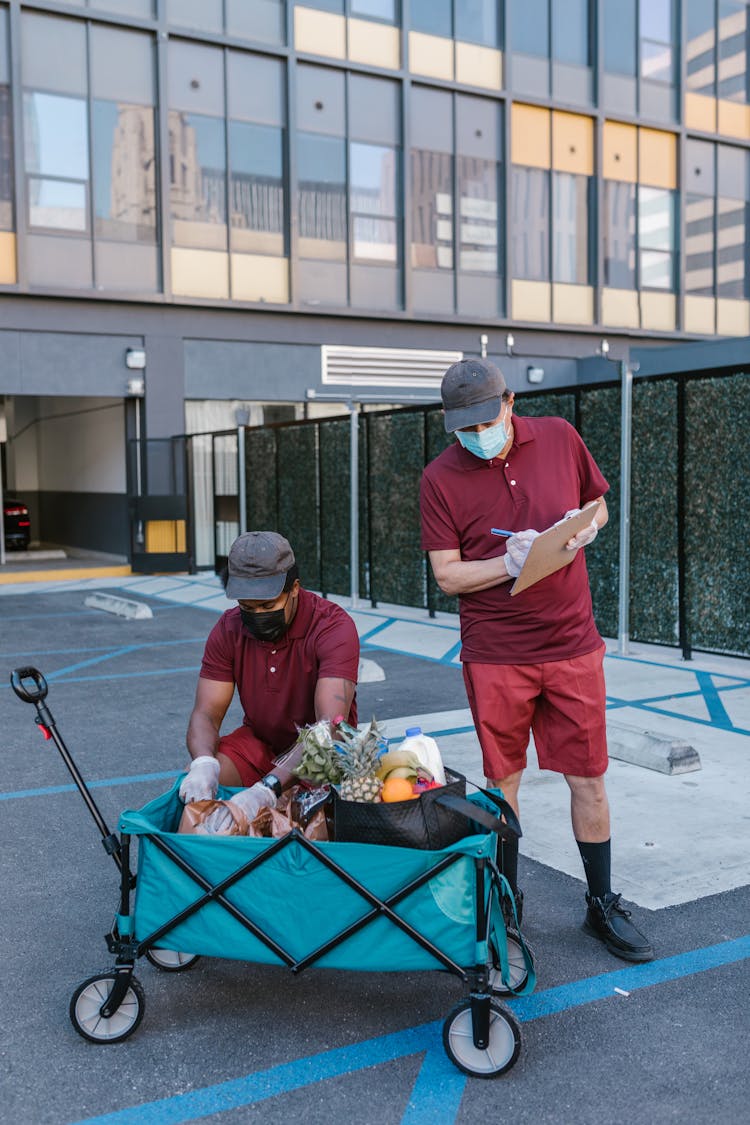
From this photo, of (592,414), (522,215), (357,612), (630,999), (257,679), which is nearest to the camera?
(630,999)

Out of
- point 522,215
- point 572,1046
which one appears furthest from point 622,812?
point 522,215

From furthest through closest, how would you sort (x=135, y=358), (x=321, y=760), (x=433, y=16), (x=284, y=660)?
(x=433, y=16), (x=135, y=358), (x=284, y=660), (x=321, y=760)

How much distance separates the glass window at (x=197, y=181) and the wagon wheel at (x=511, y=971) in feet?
59.8

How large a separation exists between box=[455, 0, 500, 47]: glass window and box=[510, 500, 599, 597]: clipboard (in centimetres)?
2123

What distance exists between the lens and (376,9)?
21188 millimetres

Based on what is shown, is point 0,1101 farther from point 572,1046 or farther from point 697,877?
point 697,877

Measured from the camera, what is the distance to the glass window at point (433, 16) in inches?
853

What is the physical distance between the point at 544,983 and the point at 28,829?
2.77 m

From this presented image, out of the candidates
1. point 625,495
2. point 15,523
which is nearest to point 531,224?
point 15,523

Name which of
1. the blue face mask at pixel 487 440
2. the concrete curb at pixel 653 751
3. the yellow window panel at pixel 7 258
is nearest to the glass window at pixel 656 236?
the yellow window panel at pixel 7 258

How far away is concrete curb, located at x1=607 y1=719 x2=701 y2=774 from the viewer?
5812 millimetres

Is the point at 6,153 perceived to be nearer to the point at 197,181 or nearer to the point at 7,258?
the point at 7,258

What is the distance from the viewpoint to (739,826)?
16.4ft

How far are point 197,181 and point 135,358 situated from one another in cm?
345
